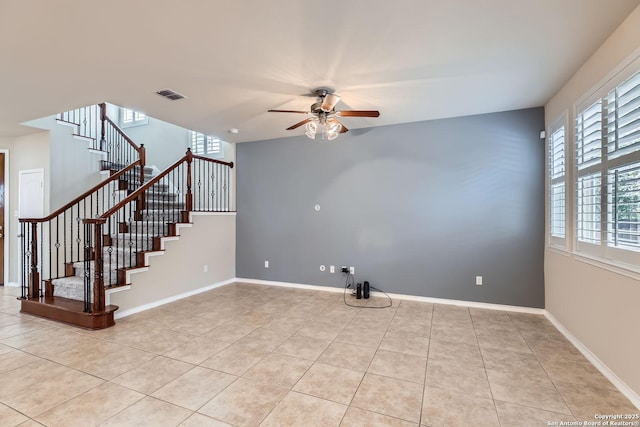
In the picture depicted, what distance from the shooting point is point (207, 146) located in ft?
22.2

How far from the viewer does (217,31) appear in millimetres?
2295

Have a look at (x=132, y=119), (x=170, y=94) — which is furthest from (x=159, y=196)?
(x=132, y=119)

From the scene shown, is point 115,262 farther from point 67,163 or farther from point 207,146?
point 207,146

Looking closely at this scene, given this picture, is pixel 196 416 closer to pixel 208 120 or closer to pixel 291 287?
pixel 291 287

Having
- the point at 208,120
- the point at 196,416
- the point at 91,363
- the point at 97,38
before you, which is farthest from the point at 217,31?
the point at 91,363

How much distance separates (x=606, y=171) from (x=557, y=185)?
115cm

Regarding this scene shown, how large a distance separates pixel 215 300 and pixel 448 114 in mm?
4534

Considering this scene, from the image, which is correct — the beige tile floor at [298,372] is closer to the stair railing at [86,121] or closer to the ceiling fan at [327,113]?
the ceiling fan at [327,113]

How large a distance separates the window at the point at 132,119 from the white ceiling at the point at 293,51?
135 inches

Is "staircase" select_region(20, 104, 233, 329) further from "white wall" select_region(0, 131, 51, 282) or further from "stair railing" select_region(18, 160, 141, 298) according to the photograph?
"white wall" select_region(0, 131, 51, 282)

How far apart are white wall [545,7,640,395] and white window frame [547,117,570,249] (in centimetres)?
11

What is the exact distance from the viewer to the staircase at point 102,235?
357 cm

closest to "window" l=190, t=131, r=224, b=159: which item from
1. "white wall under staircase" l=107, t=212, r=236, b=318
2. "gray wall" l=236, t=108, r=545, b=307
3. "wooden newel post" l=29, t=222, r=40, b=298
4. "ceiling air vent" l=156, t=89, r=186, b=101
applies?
"gray wall" l=236, t=108, r=545, b=307

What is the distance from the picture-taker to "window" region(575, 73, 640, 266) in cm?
218
